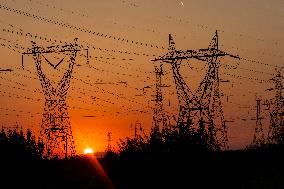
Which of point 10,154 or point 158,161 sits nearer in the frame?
point 158,161

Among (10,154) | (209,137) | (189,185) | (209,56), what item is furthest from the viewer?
(209,56)

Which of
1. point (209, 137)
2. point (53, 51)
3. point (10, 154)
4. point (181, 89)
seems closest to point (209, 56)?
point (181, 89)

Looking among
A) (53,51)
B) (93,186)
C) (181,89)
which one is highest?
(53,51)

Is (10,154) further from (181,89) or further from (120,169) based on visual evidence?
(181,89)

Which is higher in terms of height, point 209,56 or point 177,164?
point 209,56

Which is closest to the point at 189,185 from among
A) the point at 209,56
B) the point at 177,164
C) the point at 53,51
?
the point at 177,164

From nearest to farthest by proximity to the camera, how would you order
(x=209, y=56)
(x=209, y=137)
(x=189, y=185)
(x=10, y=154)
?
1. (x=189, y=185)
2. (x=209, y=137)
3. (x=10, y=154)
4. (x=209, y=56)

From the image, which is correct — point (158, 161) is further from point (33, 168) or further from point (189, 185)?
point (33, 168)
